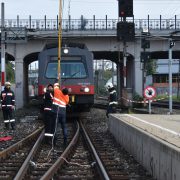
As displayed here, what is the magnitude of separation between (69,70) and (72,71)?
0.49 ft

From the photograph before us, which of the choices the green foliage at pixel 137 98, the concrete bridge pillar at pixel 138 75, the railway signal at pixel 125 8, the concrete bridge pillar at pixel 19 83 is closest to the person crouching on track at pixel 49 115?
the railway signal at pixel 125 8

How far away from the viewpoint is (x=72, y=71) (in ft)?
77.8

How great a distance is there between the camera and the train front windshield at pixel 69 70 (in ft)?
77.6

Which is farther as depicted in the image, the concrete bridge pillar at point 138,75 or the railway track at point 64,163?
the concrete bridge pillar at point 138,75

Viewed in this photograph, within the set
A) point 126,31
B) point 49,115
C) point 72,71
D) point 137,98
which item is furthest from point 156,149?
point 137,98

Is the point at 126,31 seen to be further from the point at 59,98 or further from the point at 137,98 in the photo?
the point at 137,98

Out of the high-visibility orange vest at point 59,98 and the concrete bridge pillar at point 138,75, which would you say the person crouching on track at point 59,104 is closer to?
the high-visibility orange vest at point 59,98

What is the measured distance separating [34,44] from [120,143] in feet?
93.0

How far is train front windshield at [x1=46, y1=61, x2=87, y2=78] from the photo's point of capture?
931 inches

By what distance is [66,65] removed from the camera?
23.8 meters

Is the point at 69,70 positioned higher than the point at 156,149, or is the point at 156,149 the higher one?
the point at 69,70

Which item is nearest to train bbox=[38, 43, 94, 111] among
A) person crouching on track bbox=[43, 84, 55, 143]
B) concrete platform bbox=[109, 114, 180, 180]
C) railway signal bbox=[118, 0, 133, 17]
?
railway signal bbox=[118, 0, 133, 17]

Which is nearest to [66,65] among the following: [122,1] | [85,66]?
[85,66]

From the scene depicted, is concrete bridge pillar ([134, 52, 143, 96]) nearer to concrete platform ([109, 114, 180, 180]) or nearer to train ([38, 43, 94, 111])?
train ([38, 43, 94, 111])
